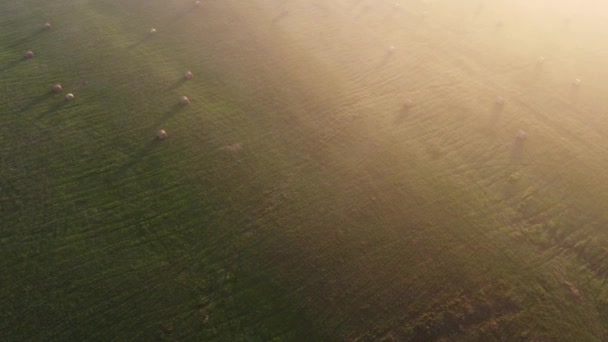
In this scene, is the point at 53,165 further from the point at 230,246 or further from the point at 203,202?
the point at 230,246

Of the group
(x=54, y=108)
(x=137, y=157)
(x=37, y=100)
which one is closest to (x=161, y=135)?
(x=137, y=157)

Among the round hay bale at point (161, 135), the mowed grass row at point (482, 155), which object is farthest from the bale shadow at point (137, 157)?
the mowed grass row at point (482, 155)

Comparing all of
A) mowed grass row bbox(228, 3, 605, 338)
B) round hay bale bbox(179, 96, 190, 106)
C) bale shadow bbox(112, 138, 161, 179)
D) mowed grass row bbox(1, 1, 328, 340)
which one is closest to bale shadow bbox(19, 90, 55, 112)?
mowed grass row bbox(1, 1, 328, 340)

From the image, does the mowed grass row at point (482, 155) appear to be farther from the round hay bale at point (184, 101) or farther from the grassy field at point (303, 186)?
the round hay bale at point (184, 101)

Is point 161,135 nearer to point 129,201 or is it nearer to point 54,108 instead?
point 129,201

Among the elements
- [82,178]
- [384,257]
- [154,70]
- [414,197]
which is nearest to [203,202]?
[82,178]

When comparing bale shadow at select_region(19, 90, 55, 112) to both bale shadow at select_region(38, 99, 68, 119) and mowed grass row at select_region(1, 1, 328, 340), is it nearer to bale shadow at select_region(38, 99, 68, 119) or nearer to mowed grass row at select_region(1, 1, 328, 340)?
mowed grass row at select_region(1, 1, 328, 340)
